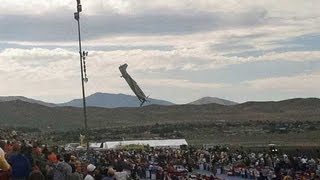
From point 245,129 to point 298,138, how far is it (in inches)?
763

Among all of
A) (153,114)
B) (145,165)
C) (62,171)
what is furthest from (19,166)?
(153,114)

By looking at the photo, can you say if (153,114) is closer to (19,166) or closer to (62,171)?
(62,171)

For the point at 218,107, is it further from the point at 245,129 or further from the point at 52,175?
the point at 52,175

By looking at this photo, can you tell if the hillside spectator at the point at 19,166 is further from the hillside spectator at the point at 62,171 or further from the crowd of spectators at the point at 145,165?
the hillside spectator at the point at 62,171

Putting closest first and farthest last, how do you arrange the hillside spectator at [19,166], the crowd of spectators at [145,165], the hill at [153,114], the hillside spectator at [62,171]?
the hillside spectator at [19,166] < the crowd of spectators at [145,165] < the hillside spectator at [62,171] < the hill at [153,114]

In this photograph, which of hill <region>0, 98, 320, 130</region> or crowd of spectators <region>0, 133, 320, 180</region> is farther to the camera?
hill <region>0, 98, 320, 130</region>

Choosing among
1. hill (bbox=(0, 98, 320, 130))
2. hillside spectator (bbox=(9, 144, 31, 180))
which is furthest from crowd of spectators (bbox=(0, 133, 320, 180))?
hill (bbox=(0, 98, 320, 130))

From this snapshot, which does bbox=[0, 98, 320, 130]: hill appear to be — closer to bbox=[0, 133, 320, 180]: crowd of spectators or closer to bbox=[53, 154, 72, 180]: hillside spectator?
bbox=[0, 133, 320, 180]: crowd of spectators

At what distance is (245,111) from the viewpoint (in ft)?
524

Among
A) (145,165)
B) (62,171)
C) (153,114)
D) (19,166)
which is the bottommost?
(145,165)

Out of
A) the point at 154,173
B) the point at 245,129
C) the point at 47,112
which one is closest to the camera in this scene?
the point at 154,173

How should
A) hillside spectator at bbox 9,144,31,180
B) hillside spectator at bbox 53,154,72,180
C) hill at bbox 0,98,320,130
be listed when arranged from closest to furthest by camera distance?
hillside spectator at bbox 9,144,31,180, hillside spectator at bbox 53,154,72,180, hill at bbox 0,98,320,130

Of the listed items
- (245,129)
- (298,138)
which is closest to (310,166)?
(298,138)

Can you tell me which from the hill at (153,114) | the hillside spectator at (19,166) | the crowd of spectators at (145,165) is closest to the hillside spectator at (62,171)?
the crowd of spectators at (145,165)
